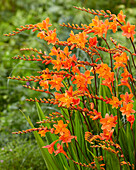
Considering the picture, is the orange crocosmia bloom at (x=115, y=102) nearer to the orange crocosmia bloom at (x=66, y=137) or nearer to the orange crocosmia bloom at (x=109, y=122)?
the orange crocosmia bloom at (x=109, y=122)

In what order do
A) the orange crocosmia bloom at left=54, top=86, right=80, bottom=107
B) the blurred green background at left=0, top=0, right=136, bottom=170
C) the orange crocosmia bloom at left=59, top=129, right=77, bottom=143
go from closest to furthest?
the orange crocosmia bloom at left=54, top=86, right=80, bottom=107 → the orange crocosmia bloom at left=59, top=129, right=77, bottom=143 → the blurred green background at left=0, top=0, right=136, bottom=170

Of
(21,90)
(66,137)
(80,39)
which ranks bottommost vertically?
(21,90)

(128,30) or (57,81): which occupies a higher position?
(128,30)

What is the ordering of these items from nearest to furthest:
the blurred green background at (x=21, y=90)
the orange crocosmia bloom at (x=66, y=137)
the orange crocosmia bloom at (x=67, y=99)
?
the orange crocosmia bloom at (x=67, y=99) → the orange crocosmia bloom at (x=66, y=137) → the blurred green background at (x=21, y=90)

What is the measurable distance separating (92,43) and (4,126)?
7.22 ft

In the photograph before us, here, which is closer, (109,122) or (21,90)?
(109,122)

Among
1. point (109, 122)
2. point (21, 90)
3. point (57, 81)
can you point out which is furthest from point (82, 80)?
point (21, 90)

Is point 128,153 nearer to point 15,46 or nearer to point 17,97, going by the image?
point 17,97

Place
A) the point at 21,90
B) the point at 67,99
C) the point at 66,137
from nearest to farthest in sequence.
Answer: the point at 67,99
the point at 66,137
the point at 21,90

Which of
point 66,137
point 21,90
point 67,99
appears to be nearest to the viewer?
point 67,99

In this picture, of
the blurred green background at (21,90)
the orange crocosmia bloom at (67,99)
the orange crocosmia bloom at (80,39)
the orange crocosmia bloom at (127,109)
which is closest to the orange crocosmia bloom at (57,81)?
the orange crocosmia bloom at (67,99)

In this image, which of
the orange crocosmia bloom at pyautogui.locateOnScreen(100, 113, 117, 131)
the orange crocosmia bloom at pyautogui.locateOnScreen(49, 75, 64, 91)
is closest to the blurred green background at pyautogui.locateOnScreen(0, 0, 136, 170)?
the orange crocosmia bloom at pyautogui.locateOnScreen(49, 75, 64, 91)

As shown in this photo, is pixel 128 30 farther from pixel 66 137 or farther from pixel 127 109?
pixel 66 137

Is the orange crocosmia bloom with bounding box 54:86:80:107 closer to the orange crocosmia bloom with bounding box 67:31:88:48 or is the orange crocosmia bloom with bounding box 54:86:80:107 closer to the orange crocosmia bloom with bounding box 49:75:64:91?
the orange crocosmia bloom with bounding box 49:75:64:91
